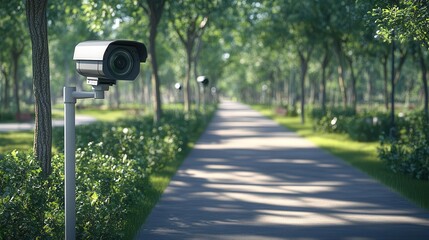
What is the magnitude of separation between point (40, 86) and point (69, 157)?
245 centimetres

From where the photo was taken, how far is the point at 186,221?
770 cm

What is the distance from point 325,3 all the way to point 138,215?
1612 centimetres

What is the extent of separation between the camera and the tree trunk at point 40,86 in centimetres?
729

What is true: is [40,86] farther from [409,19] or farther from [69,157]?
[409,19]

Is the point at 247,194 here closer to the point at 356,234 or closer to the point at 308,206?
the point at 308,206

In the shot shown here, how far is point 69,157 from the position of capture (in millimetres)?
5191

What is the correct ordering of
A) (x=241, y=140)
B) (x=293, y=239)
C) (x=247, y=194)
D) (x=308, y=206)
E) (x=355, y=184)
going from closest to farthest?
(x=293, y=239) < (x=308, y=206) < (x=247, y=194) < (x=355, y=184) < (x=241, y=140)

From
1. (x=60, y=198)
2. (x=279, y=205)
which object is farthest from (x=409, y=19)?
(x=60, y=198)

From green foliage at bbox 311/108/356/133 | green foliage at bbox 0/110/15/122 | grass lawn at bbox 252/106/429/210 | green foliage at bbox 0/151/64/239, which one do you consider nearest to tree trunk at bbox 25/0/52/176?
green foliage at bbox 0/151/64/239

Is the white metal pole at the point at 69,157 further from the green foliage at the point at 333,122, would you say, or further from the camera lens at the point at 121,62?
the green foliage at the point at 333,122

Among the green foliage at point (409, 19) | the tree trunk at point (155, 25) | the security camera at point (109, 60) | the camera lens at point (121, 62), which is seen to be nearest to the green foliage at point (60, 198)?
the security camera at point (109, 60)

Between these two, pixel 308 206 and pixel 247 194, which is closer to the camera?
pixel 308 206

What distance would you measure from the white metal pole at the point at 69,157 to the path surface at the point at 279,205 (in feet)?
5.48

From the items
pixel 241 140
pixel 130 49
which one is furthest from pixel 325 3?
pixel 130 49
